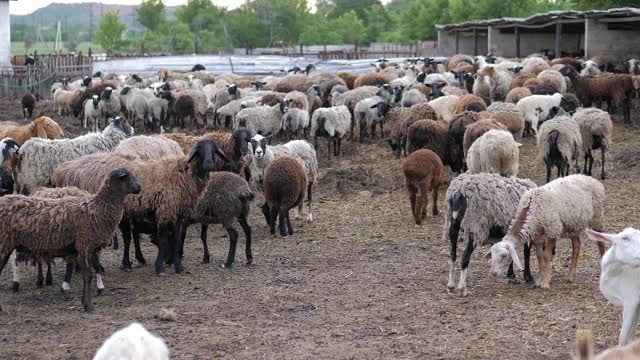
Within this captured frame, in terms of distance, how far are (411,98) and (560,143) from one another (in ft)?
28.4

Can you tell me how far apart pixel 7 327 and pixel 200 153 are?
329 centimetres

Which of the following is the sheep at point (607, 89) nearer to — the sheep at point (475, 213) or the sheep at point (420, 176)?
the sheep at point (420, 176)

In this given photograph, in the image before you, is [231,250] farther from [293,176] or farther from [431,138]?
[431,138]

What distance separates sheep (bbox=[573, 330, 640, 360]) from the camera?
3326 millimetres

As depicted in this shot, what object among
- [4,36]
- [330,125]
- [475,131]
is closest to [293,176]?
[475,131]

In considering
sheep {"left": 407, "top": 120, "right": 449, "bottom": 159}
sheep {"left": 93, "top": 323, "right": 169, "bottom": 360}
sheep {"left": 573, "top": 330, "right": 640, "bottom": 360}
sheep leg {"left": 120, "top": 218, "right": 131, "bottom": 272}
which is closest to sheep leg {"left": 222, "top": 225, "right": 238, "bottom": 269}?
sheep leg {"left": 120, "top": 218, "right": 131, "bottom": 272}

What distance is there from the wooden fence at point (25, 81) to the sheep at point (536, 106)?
914 inches

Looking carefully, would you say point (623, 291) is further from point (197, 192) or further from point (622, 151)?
point (622, 151)

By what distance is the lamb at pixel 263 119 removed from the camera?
64.7ft

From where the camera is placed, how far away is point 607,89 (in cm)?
2178

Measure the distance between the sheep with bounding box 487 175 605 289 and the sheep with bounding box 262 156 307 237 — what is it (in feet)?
13.2

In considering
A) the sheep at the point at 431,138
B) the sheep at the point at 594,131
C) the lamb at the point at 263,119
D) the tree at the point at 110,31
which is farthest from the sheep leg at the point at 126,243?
the tree at the point at 110,31

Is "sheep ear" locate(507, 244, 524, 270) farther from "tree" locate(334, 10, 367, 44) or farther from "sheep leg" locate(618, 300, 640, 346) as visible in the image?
"tree" locate(334, 10, 367, 44)

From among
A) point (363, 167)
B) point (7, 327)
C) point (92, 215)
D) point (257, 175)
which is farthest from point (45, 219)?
point (363, 167)
